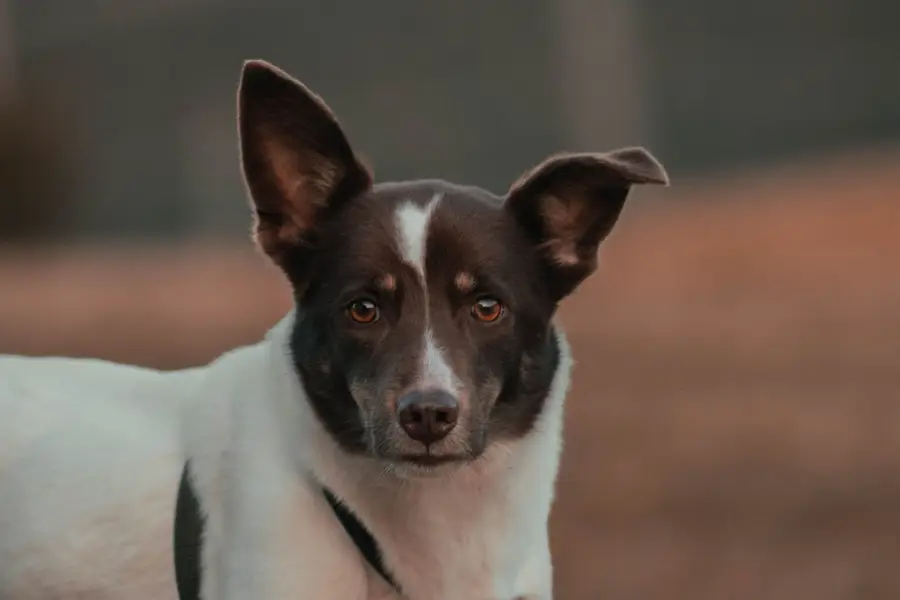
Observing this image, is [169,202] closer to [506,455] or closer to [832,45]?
[832,45]

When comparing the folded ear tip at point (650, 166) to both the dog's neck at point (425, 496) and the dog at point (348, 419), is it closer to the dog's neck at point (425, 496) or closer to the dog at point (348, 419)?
the dog at point (348, 419)

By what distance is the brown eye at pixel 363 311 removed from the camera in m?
3.23

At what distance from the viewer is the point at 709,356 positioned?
8.79 metres

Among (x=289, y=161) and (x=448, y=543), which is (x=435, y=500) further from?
(x=289, y=161)

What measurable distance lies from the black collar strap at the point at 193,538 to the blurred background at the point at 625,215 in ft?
6.86

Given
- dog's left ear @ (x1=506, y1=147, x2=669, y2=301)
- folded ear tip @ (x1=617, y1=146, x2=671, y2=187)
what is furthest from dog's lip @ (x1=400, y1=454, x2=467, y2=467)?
folded ear tip @ (x1=617, y1=146, x2=671, y2=187)

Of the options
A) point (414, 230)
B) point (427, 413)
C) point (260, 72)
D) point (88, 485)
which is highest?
point (260, 72)

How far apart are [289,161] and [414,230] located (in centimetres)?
34

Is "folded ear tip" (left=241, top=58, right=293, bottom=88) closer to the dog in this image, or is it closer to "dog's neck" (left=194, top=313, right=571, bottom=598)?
the dog

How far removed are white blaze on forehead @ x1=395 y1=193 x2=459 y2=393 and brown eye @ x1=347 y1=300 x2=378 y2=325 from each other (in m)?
0.12

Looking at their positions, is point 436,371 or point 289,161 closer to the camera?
point 436,371

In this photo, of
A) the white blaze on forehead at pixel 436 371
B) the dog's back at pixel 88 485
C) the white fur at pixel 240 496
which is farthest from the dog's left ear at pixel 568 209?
the dog's back at pixel 88 485

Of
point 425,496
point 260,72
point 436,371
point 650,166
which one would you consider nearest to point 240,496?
point 425,496

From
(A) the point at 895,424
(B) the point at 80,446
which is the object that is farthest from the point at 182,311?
(B) the point at 80,446
